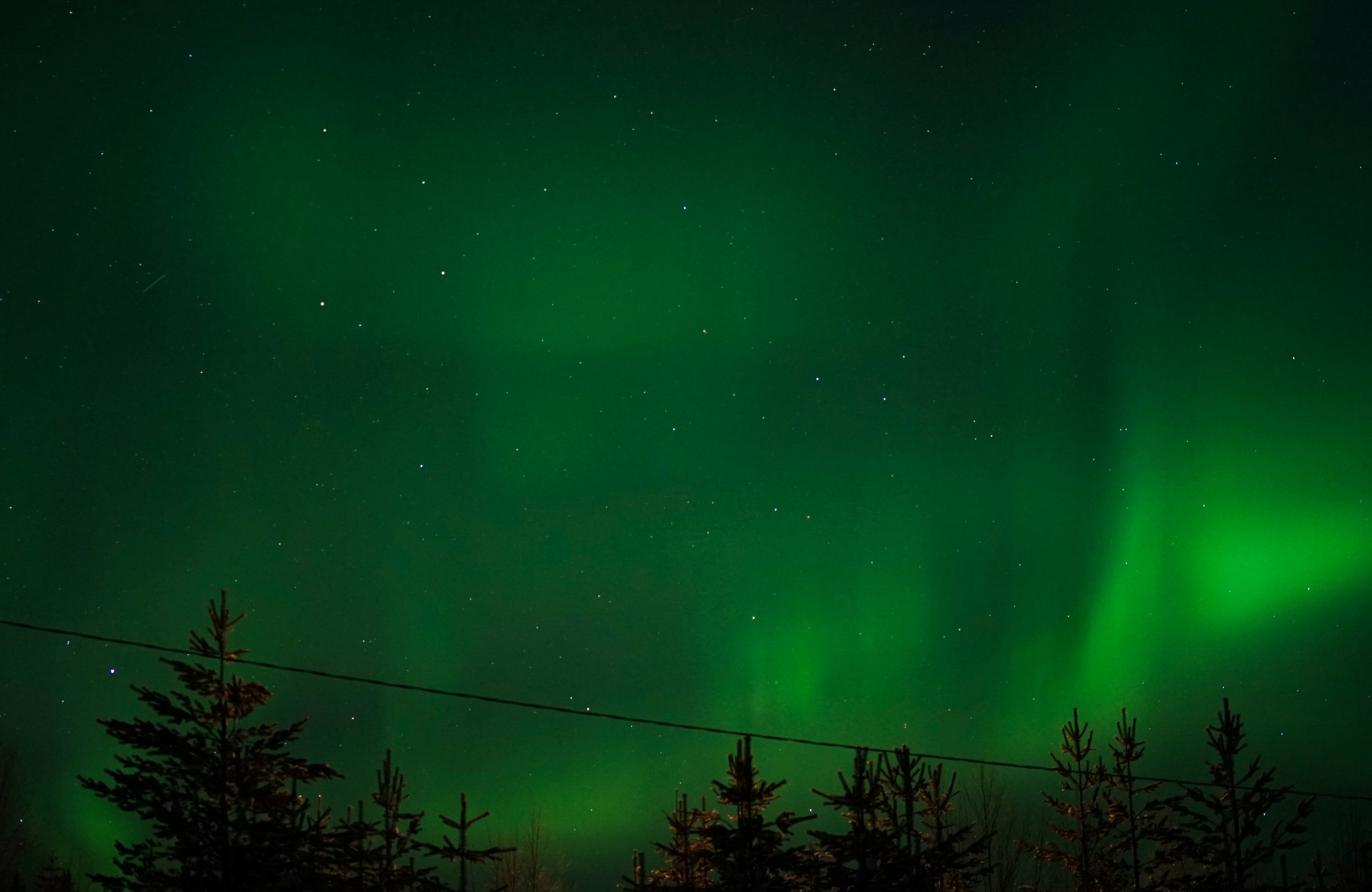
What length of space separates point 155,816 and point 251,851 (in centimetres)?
142

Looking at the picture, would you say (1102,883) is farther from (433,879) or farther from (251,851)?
(251,851)

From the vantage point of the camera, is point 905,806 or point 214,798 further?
point 905,806

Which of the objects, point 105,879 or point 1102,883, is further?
point 1102,883

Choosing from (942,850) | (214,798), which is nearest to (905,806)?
(942,850)

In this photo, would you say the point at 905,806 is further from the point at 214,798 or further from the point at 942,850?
the point at 214,798

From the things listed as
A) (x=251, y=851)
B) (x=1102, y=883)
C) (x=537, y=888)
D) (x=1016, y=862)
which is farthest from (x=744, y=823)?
(x=537, y=888)

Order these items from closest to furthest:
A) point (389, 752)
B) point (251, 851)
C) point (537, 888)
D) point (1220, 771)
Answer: point (251, 851), point (1220, 771), point (389, 752), point (537, 888)

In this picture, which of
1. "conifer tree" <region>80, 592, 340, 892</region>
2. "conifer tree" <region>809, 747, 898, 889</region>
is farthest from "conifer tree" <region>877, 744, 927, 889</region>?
"conifer tree" <region>80, 592, 340, 892</region>

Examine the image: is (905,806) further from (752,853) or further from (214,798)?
(214,798)

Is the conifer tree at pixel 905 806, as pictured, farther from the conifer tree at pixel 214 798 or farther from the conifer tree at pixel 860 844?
the conifer tree at pixel 214 798

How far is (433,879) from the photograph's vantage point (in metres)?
17.8

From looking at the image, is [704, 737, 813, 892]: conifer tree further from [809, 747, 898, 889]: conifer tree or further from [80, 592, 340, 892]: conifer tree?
[80, 592, 340, 892]: conifer tree

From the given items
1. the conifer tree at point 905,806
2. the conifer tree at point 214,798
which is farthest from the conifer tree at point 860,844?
the conifer tree at point 214,798

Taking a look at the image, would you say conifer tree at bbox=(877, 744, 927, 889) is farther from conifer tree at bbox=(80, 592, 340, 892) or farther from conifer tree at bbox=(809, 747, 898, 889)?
conifer tree at bbox=(80, 592, 340, 892)
